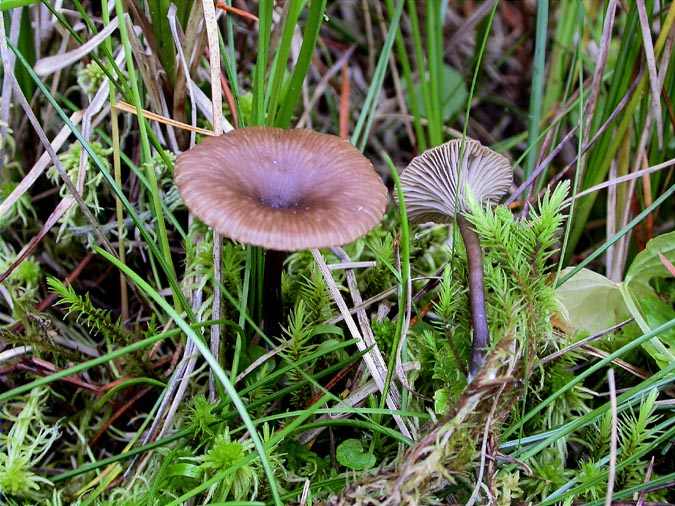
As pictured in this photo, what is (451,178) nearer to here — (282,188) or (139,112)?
(282,188)

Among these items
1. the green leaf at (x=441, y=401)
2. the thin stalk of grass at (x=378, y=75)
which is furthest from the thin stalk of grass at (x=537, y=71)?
the green leaf at (x=441, y=401)

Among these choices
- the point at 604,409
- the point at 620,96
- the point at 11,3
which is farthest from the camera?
the point at 620,96

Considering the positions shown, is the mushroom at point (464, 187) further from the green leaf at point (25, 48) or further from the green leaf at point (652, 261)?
the green leaf at point (25, 48)

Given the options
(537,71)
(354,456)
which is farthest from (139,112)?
(537,71)

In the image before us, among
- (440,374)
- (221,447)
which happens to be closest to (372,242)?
(440,374)

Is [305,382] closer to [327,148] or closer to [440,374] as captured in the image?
[440,374]

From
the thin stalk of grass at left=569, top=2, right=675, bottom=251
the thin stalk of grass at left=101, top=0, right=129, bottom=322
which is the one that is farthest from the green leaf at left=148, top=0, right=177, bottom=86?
the thin stalk of grass at left=569, top=2, right=675, bottom=251

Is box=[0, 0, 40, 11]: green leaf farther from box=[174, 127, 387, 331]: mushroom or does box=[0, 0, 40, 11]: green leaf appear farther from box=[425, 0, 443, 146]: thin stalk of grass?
box=[425, 0, 443, 146]: thin stalk of grass
